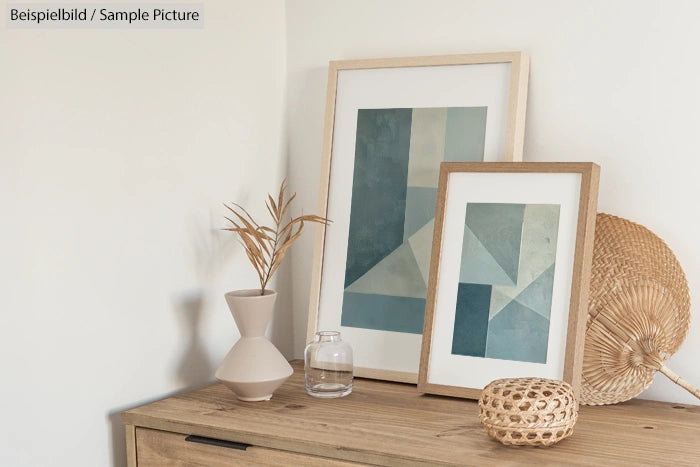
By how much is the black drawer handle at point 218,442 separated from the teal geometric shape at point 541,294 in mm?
532

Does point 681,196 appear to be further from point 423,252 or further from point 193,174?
point 193,174

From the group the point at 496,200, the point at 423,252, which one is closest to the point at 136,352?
the point at 423,252

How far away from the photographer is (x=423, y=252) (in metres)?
1.49

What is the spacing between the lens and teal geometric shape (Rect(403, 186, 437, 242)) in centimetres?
149

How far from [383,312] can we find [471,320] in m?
0.22

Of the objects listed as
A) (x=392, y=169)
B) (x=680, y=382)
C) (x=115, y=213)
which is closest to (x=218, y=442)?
(x=115, y=213)

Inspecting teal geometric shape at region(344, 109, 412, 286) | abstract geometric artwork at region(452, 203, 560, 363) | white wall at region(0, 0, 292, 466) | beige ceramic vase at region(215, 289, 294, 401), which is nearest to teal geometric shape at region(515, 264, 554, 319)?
abstract geometric artwork at region(452, 203, 560, 363)

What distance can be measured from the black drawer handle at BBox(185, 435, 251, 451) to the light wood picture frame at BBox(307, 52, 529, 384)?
0.40 meters

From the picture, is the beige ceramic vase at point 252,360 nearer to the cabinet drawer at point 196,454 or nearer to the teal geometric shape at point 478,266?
the cabinet drawer at point 196,454

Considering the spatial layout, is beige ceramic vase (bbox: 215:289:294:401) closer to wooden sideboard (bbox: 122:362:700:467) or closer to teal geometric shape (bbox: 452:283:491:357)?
wooden sideboard (bbox: 122:362:700:467)

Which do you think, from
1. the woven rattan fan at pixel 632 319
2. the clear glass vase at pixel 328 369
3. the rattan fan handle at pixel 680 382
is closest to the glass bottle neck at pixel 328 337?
the clear glass vase at pixel 328 369

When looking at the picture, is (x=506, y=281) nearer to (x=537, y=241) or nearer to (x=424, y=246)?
(x=537, y=241)

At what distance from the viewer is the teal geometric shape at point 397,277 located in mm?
1494

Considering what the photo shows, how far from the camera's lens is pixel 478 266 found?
137cm
